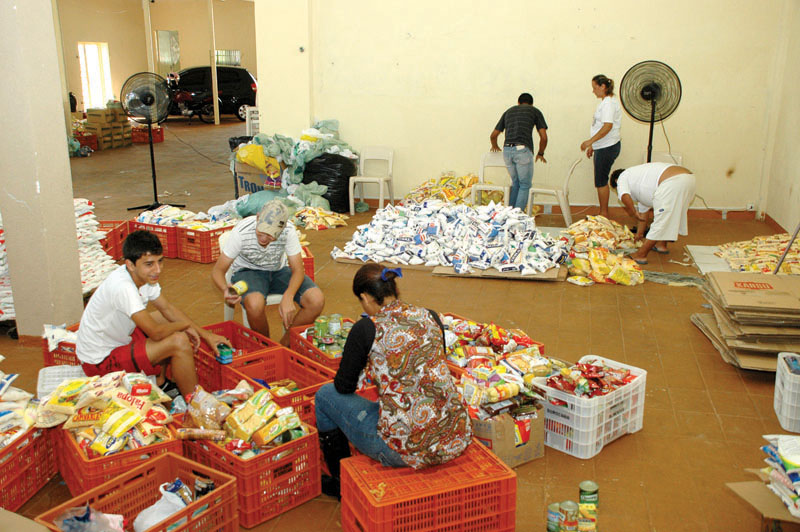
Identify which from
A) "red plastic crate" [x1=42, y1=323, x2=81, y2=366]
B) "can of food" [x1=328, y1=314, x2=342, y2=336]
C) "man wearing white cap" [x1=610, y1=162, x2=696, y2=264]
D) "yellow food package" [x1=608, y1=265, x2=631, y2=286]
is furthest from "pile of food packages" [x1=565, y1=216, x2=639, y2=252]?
"red plastic crate" [x1=42, y1=323, x2=81, y2=366]

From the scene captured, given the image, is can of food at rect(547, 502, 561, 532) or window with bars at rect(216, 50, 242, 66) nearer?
can of food at rect(547, 502, 561, 532)

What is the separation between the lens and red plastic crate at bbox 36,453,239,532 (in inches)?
109

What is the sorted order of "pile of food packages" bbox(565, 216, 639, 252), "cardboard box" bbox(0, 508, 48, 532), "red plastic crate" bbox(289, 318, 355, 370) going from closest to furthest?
"cardboard box" bbox(0, 508, 48, 532), "red plastic crate" bbox(289, 318, 355, 370), "pile of food packages" bbox(565, 216, 639, 252)

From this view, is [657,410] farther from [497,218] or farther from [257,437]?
[497,218]

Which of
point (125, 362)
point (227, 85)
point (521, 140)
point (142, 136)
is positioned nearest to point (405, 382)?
point (125, 362)

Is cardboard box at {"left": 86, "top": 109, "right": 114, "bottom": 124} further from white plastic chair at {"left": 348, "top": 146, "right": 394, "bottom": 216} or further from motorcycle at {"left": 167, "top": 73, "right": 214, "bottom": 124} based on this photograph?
white plastic chair at {"left": 348, "top": 146, "right": 394, "bottom": 216}

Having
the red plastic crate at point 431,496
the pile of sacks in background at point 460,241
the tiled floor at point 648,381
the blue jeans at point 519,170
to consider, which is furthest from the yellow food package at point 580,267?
the red plastic crate at point 431,496

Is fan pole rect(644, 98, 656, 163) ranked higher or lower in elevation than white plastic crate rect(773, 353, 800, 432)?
higher

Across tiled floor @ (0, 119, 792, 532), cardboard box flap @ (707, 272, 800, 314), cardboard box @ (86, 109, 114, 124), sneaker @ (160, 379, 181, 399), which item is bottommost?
tiled floor @ (0, 119, 792, 532)

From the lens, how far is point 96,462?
3098mm

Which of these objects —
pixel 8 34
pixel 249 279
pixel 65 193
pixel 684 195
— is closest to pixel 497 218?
pixel 684 195


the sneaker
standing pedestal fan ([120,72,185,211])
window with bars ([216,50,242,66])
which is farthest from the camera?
window with bars ([216,50,242,66])

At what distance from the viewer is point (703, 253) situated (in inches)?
313

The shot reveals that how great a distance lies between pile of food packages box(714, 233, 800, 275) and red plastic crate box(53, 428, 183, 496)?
18.9 ft
